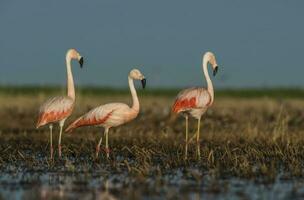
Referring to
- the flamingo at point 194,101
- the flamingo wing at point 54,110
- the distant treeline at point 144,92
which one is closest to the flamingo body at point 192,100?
the flamingo at point 194,101

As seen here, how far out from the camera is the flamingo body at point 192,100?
576 inches

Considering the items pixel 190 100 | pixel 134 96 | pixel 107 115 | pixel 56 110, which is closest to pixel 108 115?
pixel 107 115

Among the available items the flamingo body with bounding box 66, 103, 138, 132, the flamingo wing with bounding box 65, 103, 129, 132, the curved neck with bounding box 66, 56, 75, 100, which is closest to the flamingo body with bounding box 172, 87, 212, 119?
the flamingo body with bounding box 66, 103, 138, 132

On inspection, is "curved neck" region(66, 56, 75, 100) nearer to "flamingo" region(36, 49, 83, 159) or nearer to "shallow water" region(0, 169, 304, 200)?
"flamingo" region(36, 49, 83, 159)

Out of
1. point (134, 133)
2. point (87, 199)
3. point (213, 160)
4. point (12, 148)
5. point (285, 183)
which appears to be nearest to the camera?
point (87, 199)

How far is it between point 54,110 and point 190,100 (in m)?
2.37

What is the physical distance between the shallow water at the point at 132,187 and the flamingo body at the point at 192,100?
316 cm

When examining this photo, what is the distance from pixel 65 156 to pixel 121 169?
209 cm

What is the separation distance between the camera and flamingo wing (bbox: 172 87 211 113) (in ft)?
48.0

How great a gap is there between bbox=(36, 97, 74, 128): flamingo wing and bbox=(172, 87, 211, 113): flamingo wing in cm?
189

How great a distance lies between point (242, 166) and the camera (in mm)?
11555

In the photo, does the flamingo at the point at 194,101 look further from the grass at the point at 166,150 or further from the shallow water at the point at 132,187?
the shallow water at the point at 132,187

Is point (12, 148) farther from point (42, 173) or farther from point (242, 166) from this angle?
point (242, 166)

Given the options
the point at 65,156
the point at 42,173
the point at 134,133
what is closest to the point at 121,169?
the point at 42,173
